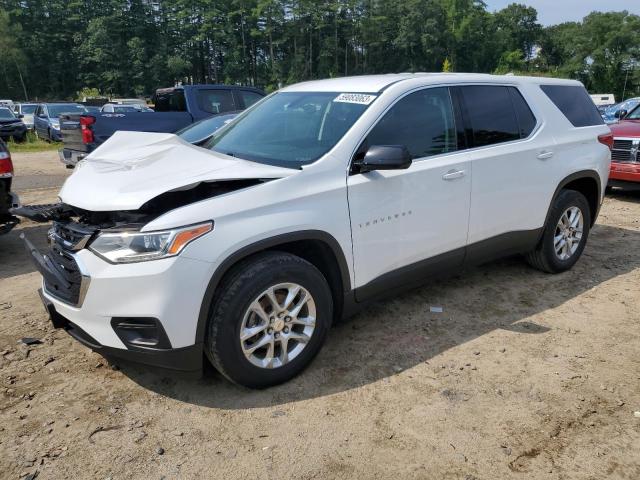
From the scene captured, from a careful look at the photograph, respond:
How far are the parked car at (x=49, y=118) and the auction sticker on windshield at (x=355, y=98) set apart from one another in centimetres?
1843

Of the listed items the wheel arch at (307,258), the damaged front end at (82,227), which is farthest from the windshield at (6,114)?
the wheel arch at (307,258)

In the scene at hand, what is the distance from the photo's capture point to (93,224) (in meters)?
2.86

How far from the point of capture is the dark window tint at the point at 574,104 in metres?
4.64

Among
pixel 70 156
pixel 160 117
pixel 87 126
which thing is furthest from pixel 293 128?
pixel 70 156

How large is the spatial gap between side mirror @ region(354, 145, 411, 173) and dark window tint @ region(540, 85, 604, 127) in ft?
7.58

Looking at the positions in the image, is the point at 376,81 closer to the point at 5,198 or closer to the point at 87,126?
the point at 5,198

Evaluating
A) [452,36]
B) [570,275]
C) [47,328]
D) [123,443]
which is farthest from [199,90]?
[452,36]

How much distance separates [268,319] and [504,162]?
2.36 m

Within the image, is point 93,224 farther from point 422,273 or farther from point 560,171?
point 560,171

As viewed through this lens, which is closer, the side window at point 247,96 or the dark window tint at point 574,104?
the dark window tint at point 574,104

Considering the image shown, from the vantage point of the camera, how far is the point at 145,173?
2936 mm

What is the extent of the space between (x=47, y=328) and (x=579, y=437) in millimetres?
3624

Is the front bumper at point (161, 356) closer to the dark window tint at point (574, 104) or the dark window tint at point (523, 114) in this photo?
the dark window tint at point (523, 114)

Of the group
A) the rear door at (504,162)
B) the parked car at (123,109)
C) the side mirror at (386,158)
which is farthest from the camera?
the parked car at (123,109)
